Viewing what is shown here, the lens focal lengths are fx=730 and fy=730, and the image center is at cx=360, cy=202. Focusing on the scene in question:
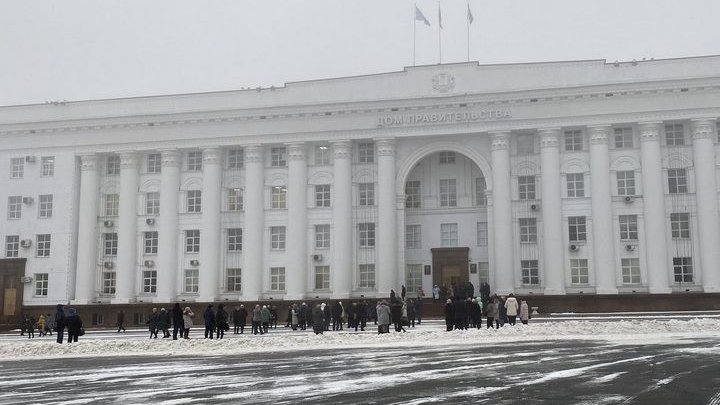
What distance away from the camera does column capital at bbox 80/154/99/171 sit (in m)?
48.9

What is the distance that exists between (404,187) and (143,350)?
2459 cm

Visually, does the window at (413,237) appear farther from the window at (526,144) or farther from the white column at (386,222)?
the window at (526,144)

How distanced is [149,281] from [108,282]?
3.01 meters

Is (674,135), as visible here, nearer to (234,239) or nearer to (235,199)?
(235,199)

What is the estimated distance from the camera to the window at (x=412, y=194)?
46312mm

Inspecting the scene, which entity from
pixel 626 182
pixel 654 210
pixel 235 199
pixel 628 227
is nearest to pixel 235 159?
pixel 235 199

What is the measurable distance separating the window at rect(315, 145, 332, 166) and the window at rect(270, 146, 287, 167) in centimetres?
213

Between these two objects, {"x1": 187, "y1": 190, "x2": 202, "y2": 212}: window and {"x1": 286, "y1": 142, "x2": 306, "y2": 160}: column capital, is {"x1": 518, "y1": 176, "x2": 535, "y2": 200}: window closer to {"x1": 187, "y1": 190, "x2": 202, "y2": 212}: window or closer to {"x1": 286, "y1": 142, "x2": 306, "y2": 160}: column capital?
{"x1": 286, "y1": 142, "x2": 306, "y2": 160}: column capital

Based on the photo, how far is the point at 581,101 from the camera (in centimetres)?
4256

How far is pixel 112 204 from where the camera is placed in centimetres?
4909

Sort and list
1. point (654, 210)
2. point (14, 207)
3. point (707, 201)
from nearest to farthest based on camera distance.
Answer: point (707, 201), point (654, 210), point (14, 207)

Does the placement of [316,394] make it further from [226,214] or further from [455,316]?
[226,214]

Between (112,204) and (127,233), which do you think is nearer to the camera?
(127,233)

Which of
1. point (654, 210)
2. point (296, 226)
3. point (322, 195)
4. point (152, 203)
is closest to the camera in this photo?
point (654, 210)
